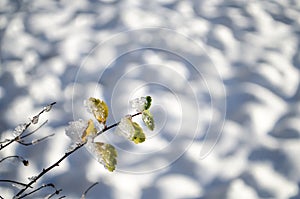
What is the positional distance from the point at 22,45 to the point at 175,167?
0.43 m

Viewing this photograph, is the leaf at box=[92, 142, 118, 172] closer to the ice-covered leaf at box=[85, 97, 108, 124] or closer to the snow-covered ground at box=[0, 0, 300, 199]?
the ice-covered leaf at box=[85, 97, 108, 124]

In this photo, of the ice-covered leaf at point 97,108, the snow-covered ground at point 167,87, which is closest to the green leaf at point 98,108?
the ice-covered leaf at point 97,108

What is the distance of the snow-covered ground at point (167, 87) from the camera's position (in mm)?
658

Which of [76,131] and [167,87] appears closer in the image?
[76,131]

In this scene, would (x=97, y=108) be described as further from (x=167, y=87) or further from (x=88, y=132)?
(x=167, y=87)

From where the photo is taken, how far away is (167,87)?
29.4 inches

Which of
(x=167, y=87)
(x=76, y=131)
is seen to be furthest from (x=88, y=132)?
(x=167, y=87)

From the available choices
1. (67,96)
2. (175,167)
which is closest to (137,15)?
(67,96)

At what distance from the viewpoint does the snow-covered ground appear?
2.16ft

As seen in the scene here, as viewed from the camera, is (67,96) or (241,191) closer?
(241,191)

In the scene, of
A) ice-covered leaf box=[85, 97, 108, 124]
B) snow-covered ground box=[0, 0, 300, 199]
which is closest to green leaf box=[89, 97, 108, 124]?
ice-covered leaf box=[85, 97, 108, 124]

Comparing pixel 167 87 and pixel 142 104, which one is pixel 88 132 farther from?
pixel 167 87

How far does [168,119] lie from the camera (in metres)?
0.71

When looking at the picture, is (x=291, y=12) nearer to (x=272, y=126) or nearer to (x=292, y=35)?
(x=292, y=35)
